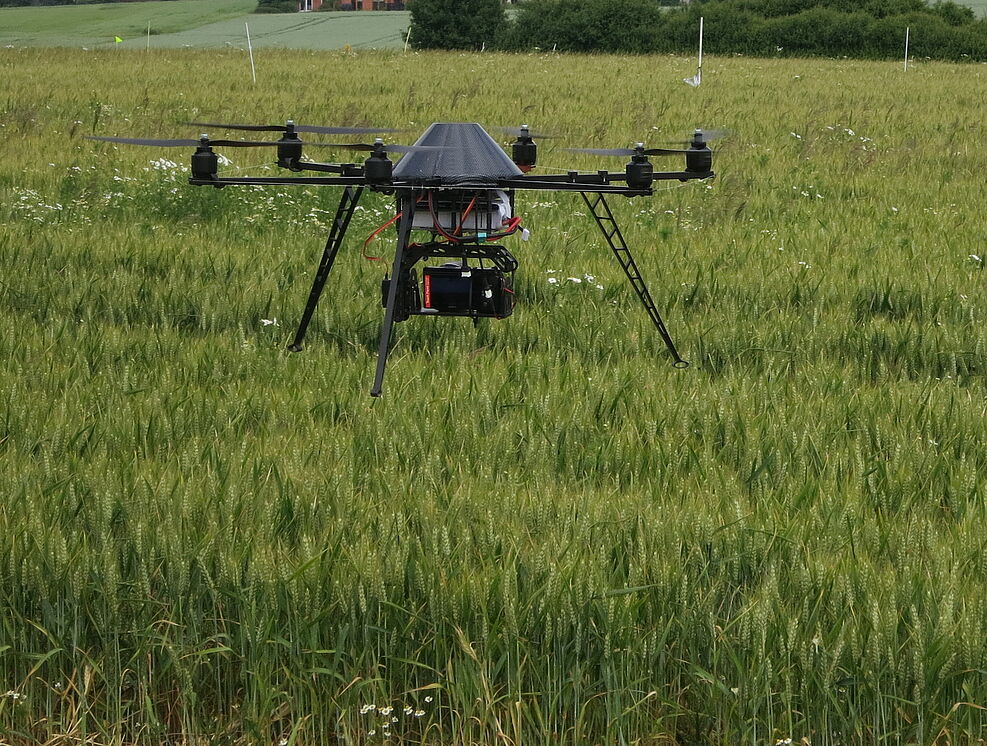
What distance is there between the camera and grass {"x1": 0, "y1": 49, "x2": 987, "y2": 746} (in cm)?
326

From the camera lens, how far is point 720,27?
158 feet

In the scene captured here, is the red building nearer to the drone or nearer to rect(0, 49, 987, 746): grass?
rect(0, 49, 987, 746): grass

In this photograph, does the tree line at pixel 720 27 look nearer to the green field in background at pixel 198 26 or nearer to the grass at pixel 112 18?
the green field in background at pixel 198 26

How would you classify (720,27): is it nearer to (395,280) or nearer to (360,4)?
(395,280)

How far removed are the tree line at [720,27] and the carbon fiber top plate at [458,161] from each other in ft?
135

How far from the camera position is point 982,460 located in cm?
481

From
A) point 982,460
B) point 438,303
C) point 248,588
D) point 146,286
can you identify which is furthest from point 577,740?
point 146,286

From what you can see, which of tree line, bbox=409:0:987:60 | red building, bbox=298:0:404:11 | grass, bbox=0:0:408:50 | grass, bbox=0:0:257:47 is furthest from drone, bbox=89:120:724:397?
red building, bbox=298:0:404:11

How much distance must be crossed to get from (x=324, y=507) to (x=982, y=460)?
2647mm

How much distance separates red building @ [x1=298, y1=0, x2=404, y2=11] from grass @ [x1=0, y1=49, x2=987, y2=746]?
93.2 meters

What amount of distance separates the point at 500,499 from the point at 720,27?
1855 inches

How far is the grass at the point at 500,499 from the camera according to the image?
3258 mm

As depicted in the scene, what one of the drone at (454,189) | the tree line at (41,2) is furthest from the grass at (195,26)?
the drone at (454,189)

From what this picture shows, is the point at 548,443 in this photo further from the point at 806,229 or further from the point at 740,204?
the point at 740,204
